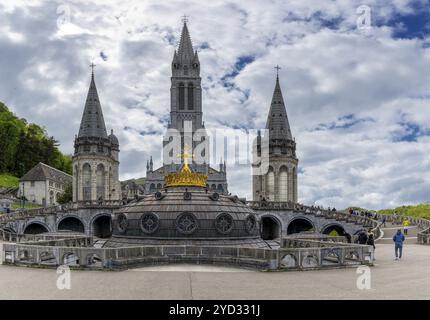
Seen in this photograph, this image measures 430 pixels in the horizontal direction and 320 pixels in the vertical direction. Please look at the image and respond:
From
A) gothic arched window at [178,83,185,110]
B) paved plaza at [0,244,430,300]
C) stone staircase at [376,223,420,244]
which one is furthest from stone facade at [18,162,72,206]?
paved plaza at [0,244,430,300]

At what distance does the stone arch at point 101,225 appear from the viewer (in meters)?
70.6

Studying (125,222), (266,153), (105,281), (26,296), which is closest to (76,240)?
(125,222)

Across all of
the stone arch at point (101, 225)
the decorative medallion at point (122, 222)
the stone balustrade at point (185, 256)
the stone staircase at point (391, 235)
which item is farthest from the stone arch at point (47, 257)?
the stone arch at point (101, 225)

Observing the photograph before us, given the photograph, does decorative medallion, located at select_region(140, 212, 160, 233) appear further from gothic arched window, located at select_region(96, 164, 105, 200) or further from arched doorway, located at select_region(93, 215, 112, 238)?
gothic arched window, located at select_region(96, 164, 105, 200)

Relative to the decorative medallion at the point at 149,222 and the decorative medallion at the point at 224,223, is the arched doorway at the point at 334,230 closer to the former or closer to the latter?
the decorative medallion at the point at 224,223

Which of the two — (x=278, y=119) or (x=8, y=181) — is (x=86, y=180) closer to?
(x=8, y=181)

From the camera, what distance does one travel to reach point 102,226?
74.6 metres

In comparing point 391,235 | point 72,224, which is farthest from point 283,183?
point 391,235

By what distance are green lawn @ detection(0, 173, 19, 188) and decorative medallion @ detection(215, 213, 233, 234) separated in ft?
317
